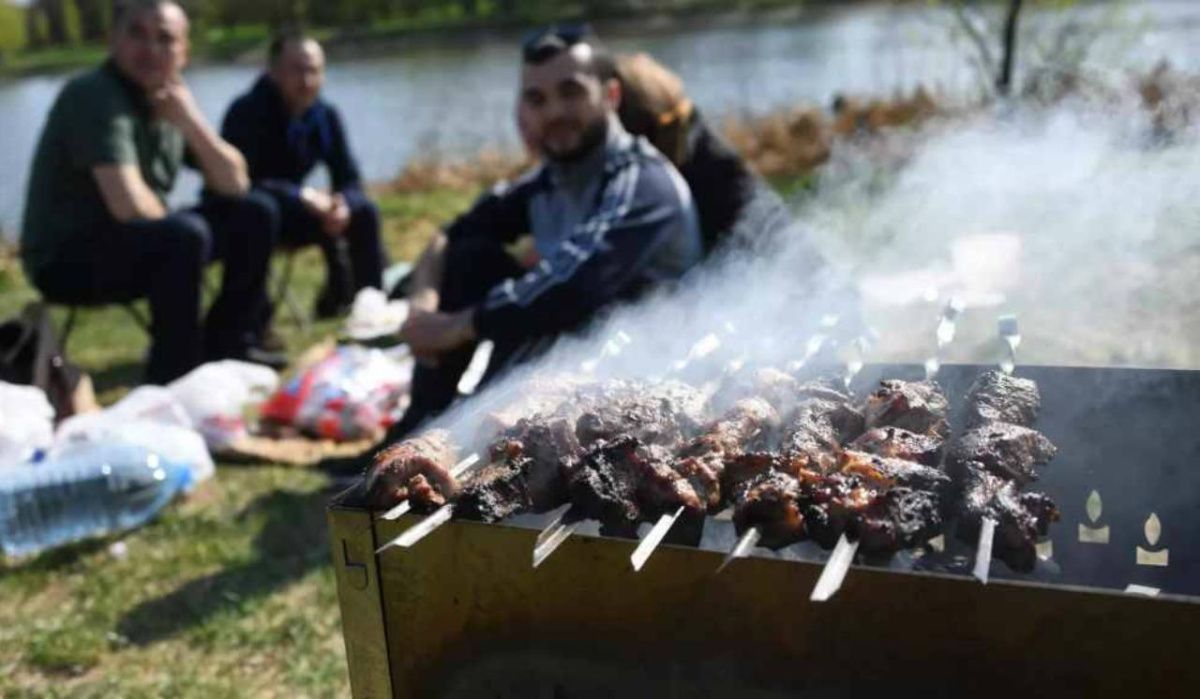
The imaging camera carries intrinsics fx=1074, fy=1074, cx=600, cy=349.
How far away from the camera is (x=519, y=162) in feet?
45.2

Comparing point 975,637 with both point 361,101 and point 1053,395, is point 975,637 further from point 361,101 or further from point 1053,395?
point 361,101

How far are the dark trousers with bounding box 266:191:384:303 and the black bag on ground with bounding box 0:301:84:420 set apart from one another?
194cm

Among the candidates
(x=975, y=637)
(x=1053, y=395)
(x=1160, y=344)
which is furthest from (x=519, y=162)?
(x=975, y=637)

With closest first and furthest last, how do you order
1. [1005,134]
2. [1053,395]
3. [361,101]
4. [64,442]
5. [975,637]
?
1. [975,637]
2. [1053,395]
3. [64,442]
4. [1005,134]
5. [361,101]

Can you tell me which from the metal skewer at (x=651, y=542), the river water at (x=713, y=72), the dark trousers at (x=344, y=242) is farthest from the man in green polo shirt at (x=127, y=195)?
the river water at (x=713, y=72)

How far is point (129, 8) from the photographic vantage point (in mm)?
5508

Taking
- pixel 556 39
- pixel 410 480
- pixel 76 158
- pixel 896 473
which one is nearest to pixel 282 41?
pixel 76 158

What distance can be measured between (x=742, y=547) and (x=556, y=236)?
9.30 feet

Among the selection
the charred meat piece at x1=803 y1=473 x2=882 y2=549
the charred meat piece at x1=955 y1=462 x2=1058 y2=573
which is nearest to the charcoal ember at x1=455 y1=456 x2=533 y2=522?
the charred meat piece at x1=803 y1=473 x2=882 y2=549

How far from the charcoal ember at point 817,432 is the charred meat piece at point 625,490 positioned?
0.28m

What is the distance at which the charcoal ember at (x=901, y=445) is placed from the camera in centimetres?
217

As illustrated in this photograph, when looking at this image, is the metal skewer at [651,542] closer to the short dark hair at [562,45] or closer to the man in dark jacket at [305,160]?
the short dark hair at [562,45]

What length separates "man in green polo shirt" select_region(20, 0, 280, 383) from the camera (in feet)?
17.7

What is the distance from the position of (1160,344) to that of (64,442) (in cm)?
502
